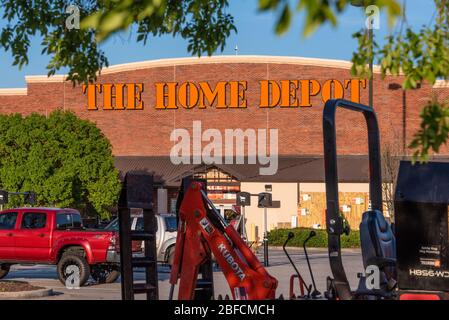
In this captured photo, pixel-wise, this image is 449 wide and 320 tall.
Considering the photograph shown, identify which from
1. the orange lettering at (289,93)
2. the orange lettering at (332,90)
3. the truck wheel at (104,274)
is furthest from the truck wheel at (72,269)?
the orange lettering at (289,93)

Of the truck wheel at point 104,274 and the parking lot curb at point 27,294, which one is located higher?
the parking lot curb at point 27,294

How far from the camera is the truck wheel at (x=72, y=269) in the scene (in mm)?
A: 25000

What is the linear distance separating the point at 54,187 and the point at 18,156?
3442 mm

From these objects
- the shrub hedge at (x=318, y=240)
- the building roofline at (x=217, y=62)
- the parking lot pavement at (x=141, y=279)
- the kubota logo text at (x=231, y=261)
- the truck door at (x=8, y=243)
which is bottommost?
the shrub hedge at (x=318, y=240)

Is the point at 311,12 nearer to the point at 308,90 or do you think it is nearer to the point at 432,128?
the point at 432,128

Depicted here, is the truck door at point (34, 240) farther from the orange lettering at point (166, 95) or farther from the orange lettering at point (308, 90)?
the orange lettering at point (166, 95)

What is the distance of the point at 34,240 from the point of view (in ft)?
84.3

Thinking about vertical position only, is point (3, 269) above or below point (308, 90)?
below

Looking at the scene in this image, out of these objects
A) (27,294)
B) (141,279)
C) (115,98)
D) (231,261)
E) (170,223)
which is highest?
(115,98)
